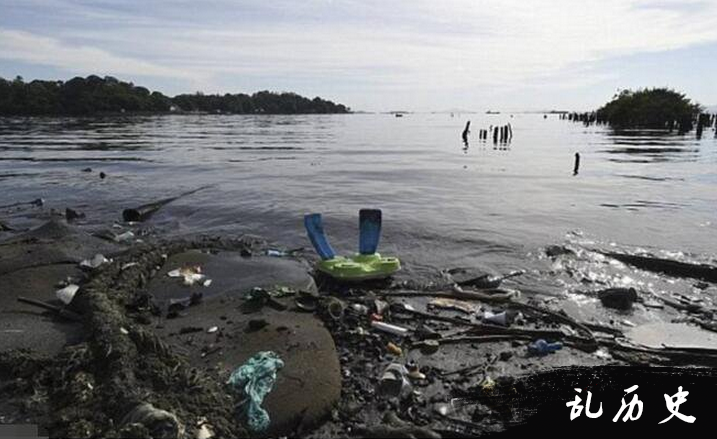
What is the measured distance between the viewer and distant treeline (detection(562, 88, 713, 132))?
73000mm

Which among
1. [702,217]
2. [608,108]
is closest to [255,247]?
[702,217]

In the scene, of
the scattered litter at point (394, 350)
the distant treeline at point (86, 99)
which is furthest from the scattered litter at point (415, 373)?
the distant treeline at point (86, 99)

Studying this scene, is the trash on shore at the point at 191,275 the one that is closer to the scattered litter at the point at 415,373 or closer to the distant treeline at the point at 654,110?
the scattered litter at the point at 415,373

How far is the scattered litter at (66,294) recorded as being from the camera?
7.14m

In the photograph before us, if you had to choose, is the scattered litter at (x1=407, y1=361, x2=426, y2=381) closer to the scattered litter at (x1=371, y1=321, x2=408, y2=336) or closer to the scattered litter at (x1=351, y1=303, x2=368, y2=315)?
the scattered litter at (x1=371, y1=321, x2=408, y2=336)

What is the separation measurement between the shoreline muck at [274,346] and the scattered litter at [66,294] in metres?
0.05

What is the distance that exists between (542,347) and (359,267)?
337 centimetres

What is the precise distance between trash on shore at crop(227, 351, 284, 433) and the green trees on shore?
2886 inches

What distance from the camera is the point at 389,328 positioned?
6.86m

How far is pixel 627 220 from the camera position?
15.6 metres

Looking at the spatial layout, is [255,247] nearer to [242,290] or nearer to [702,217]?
[242,290]

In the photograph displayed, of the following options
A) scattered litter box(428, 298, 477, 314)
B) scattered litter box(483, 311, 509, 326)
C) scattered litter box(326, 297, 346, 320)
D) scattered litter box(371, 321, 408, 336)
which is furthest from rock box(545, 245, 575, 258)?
scattered litter box(326, 297, 346, 320)

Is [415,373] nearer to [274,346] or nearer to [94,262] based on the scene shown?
[274,346]

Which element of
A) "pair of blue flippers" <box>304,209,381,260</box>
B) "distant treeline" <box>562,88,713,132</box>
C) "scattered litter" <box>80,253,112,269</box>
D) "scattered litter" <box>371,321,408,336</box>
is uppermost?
"distant treeline" <box>562,88,713,132</box>
